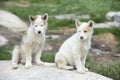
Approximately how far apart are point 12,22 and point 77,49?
10065 mm

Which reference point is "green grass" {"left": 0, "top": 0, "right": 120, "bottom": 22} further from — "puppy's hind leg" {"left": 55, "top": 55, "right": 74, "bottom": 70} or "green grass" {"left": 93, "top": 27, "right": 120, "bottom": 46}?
"puppy's hind leg" {"left": 55, "top": 55, "right": 74, "bottom": 70}

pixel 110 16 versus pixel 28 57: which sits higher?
pixel 110 16

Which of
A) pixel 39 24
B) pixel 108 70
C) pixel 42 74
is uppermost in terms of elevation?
pixel 39 24

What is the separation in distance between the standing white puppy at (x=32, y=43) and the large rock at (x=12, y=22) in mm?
8145

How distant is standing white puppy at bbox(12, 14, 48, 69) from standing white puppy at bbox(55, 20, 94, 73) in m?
0.52

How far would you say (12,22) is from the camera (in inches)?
762

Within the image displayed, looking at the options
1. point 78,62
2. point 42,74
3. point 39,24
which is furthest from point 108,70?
point 39,24

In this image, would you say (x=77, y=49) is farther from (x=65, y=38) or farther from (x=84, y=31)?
(x=65, y=38)

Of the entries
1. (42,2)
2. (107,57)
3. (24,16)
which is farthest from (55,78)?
(42,2)

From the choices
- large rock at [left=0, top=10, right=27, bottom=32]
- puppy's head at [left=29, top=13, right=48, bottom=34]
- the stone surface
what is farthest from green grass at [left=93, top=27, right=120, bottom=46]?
puppy's head at [left=29, top=13, right=48, bottom=34]

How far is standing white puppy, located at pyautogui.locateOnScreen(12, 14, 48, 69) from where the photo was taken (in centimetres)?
941

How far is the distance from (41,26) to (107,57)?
258 inches

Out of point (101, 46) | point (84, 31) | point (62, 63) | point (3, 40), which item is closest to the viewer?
point (84, 31)

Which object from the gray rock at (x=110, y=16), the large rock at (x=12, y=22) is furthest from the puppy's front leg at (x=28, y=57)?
the gray rock at (x=110, y=16)
